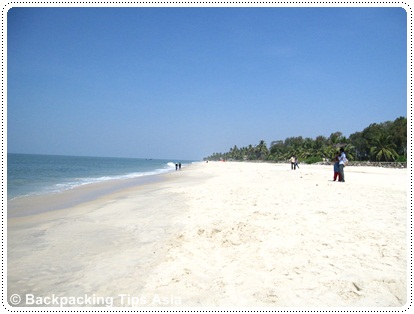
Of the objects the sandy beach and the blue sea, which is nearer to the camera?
the sandy beach

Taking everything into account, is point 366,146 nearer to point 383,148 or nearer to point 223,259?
point 383,148

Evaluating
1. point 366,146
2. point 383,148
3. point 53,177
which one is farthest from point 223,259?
point 366,146

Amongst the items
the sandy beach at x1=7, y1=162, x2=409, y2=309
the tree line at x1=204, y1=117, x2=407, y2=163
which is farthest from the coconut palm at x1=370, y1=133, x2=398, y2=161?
the sandy beach at x1=7, y1=162, x2=409, y2=309

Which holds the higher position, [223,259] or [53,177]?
[223,259]

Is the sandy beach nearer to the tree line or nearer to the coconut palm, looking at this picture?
the tree line

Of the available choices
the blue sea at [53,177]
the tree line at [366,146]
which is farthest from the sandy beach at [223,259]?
the tree line at [366,146]

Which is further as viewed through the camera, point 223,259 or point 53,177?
point 53,177

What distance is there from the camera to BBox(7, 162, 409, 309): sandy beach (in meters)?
3.80

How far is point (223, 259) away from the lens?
16.3ft

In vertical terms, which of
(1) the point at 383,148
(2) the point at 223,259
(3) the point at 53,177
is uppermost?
(1) the point at 383,148

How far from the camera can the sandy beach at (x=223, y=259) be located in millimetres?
3801

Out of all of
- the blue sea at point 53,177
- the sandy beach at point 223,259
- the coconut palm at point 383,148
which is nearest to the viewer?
the sandy beach at point 223,259

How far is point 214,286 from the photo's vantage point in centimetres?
401

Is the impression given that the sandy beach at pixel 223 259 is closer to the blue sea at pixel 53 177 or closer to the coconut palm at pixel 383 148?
the blue sea at pixel 53 177
